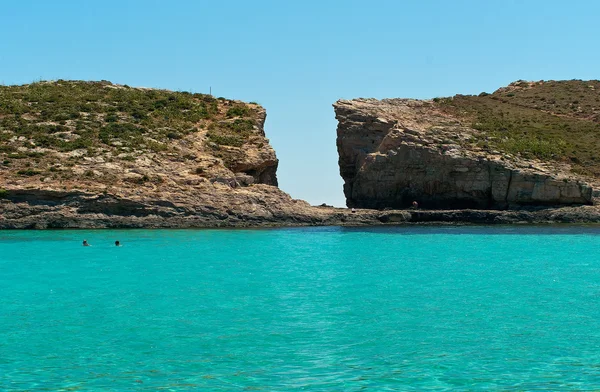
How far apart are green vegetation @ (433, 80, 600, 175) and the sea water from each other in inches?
1112

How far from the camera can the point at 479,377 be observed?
12.2 meters

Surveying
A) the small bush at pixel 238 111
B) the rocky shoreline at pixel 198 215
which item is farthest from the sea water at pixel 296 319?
the small bush at pixel 238 111

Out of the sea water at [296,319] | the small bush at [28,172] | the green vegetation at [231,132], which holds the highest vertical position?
the green vegetation at [231,132]

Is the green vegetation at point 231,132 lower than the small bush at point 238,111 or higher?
lower

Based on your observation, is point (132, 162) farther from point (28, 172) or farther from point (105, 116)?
point (105, 116)

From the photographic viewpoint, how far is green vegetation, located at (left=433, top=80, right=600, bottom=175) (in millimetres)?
60969

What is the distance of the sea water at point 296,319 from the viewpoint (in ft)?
40.6

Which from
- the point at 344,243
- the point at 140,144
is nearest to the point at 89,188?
the point at 140,144

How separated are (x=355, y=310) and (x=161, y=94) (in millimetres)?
52477

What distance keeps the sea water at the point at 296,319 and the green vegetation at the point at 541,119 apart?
28.2 metres

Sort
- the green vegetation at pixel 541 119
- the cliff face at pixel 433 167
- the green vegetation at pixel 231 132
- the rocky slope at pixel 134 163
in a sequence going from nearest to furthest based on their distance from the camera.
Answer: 1. the rocky slope at pixel 134 163
2. the cliff face at pixel 433 167
3. the green vegetation at pixel 231 132
4. the green vegetation at pixel 541 119

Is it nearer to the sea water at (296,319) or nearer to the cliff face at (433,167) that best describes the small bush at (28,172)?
the sea water at (296,319)

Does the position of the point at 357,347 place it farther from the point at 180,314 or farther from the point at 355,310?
the point at 180,314

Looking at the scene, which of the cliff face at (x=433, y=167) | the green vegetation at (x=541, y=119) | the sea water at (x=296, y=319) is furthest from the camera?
the green vegetation at (x=541, y=119)
